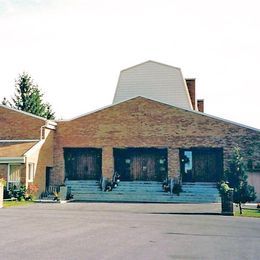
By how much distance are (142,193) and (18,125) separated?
35.9 ft

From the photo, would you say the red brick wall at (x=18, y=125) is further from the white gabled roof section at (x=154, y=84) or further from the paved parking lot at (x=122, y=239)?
the paved parking lot at (x=122, y=239)

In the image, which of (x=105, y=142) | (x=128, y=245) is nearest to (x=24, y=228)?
(x=128, y=245)

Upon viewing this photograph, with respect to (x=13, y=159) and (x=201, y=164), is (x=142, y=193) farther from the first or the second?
(x=13, y=159)

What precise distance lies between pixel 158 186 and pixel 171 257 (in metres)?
22.7

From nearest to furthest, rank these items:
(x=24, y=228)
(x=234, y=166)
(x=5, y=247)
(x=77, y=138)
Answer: (x=5, y=247) → (x=24, y=228) → (x=234, y=166) → (x=77, y=138)

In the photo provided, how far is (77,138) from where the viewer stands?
33156 mm

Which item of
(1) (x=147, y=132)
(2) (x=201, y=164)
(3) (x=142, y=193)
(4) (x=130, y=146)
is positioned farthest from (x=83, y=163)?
(2) (x=201, y=164)

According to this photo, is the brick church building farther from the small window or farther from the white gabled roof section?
the white gabled roof section

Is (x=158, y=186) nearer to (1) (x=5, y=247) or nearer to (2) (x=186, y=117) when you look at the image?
(2) (x=186, y=117)

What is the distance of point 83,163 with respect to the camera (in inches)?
1331

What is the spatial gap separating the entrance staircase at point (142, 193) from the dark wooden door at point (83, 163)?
0.87 m

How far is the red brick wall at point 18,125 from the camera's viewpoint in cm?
3191

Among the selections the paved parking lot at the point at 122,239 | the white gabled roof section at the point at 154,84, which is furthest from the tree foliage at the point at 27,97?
the paved parking lot at the point at 122,239

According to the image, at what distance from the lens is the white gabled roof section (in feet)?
132
